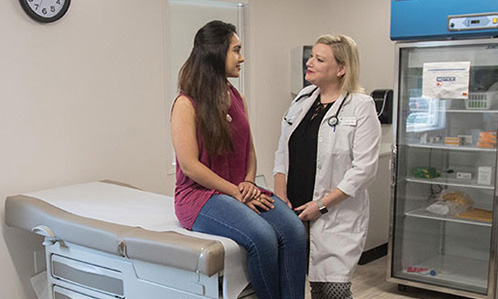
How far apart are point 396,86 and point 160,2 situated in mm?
1572

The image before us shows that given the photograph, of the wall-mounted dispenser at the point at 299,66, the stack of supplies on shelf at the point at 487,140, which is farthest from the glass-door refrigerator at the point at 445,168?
the wall-mounted dispenser at the point at 299,66

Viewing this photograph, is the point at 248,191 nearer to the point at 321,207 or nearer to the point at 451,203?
the point at 321,207

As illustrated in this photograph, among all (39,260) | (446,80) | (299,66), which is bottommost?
(39,260)

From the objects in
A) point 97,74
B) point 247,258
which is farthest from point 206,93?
point 97,74

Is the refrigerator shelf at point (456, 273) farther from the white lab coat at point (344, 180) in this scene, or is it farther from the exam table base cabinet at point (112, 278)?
the exam table base cabinet at point (112, 278)

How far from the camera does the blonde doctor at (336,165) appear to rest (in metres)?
2.42

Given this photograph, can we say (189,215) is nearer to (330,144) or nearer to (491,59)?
(330,144)

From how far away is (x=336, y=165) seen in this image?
247cm

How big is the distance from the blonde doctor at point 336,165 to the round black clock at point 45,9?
132 centimetres

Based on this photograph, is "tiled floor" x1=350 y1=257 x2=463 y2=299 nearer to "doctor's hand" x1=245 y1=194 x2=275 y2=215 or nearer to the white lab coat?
the white lab coat

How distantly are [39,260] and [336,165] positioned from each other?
5.32 ft

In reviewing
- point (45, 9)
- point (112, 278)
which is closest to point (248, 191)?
point (112, 278)

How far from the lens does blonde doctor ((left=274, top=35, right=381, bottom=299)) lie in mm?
2422

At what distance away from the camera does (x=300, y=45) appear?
4395 millimetres
